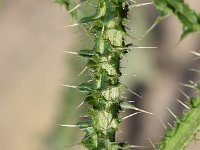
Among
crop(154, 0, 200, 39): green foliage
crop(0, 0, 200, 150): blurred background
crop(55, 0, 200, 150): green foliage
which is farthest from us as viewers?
crop(0, 0, 200, 150): blurred background

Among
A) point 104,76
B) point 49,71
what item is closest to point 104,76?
point 104,76

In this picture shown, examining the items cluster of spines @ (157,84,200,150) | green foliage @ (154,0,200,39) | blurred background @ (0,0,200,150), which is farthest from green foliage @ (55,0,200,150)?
blurred background @ (0,0,200,150)

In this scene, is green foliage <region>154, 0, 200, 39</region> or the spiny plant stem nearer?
green foliage <region>154, 0, 200, 39</region>

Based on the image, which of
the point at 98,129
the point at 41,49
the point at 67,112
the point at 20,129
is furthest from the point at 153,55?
the point at 98,129

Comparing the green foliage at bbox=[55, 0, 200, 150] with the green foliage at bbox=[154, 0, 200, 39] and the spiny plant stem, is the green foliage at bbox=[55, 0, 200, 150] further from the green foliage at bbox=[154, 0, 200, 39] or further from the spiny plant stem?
the green foliage at bbox=[154, 0, 200, 39]

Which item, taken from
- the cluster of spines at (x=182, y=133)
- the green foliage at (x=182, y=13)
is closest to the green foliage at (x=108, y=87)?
the cluster of spines at (x=182, y=133)

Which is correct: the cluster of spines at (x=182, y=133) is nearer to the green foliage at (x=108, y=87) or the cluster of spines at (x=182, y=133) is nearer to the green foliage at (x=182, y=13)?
the green foliage at (x=108, y=87)
